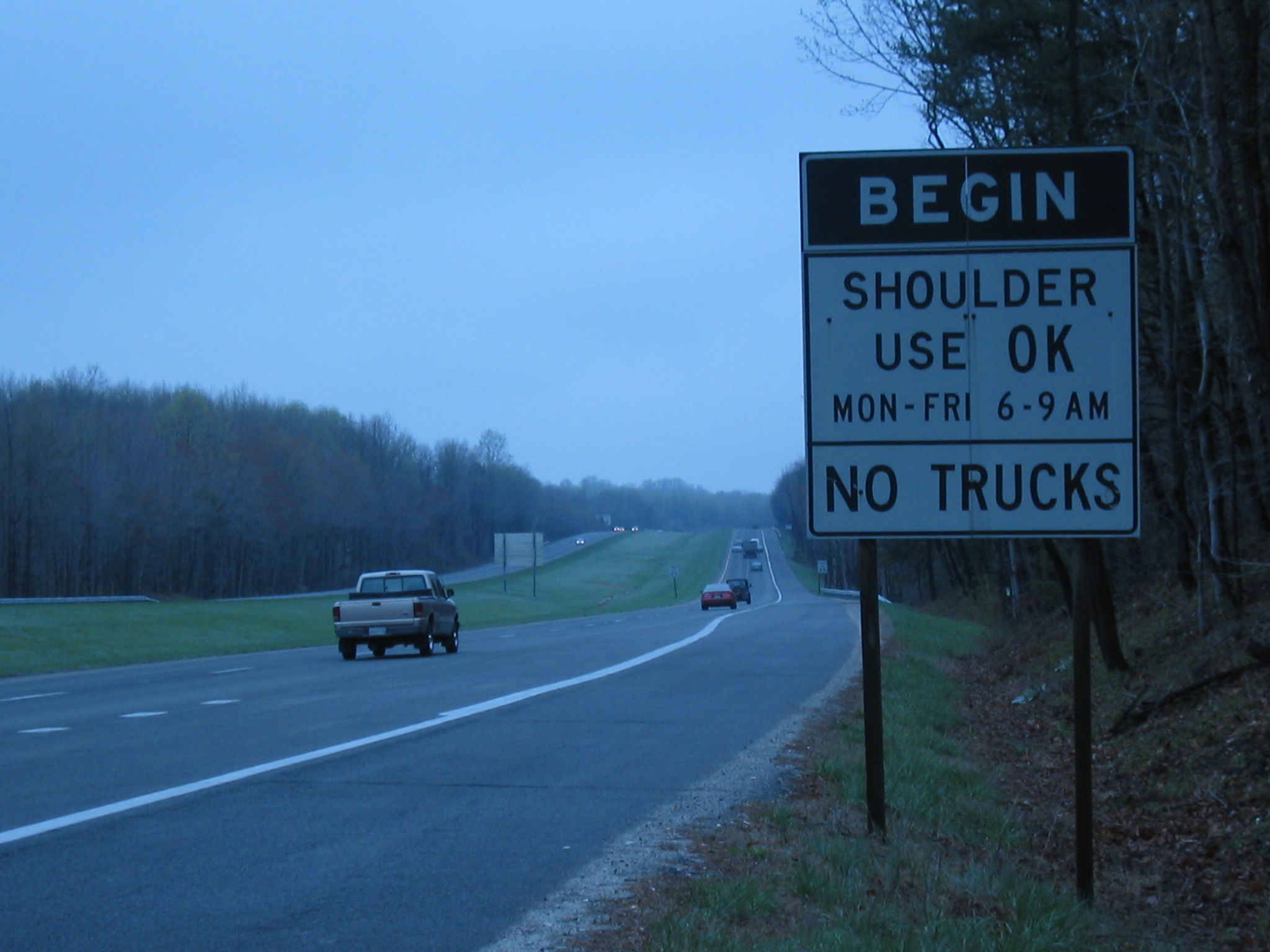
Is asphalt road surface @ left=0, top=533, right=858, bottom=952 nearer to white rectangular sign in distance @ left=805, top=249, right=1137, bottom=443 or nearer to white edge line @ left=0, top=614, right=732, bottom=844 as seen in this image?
white edge line @ left=0, top=614, right=732, bottom=844

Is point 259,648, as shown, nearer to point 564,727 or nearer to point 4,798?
point 564,727

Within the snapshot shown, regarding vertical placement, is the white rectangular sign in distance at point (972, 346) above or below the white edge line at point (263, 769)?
above

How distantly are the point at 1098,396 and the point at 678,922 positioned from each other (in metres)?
3.23

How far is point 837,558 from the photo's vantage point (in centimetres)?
10044

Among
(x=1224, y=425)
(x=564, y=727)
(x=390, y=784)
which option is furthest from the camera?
(x=1224, y=425)

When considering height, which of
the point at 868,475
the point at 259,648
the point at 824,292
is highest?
the point at 824,292

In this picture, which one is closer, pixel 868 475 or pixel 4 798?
pixel 868 475

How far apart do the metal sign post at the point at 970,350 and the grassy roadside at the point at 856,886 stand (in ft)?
2.04

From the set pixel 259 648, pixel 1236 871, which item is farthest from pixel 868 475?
pixel 259 648

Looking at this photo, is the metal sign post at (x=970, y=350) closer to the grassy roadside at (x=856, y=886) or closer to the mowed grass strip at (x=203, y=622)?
the grassy roadside at (x=856, y=886)

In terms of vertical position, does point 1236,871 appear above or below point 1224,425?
below

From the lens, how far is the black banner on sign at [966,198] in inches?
253

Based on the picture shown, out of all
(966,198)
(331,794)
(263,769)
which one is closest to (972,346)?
(966,198)

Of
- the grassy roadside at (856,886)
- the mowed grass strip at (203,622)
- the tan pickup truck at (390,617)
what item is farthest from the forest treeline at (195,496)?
the grassy roadside at (856,886)
